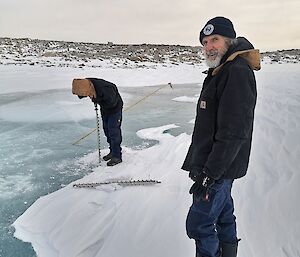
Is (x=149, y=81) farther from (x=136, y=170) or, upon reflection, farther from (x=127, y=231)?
(x=127, y=231)

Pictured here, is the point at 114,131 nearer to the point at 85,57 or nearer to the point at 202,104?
the point at 202,104

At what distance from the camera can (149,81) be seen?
1942cm

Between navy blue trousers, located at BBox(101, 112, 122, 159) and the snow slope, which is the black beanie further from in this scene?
navy blue trousers, located at BBox(101, 112, 122, 159)

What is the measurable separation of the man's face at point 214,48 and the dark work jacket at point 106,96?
2.95 metres

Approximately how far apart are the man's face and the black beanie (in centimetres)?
3

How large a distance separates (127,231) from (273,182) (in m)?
1.74

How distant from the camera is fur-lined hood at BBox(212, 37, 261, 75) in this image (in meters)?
2.06

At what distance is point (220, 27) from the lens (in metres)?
2.09

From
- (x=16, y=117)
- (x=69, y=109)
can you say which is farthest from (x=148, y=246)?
(x=69, y=109)

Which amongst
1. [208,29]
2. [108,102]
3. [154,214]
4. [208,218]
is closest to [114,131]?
[108,102]

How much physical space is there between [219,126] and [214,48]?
480 millimetres

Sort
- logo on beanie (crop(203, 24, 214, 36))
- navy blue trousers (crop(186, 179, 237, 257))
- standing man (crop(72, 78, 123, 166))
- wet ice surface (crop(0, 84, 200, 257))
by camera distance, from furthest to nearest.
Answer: standing man (crop(72, 78, 123, 166)) → wet ice surface (crop(0, 84, 200, 257)) → navy blue trousers (crop(186, 179, 237, 257)) → logo on beanie (crop(203, 24, 214, 36))

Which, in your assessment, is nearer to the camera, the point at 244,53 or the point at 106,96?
the point at 244,53

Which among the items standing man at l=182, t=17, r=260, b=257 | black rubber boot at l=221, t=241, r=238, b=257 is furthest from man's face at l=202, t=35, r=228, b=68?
black rubber boot at l=221, t=241, r=238, b=257
